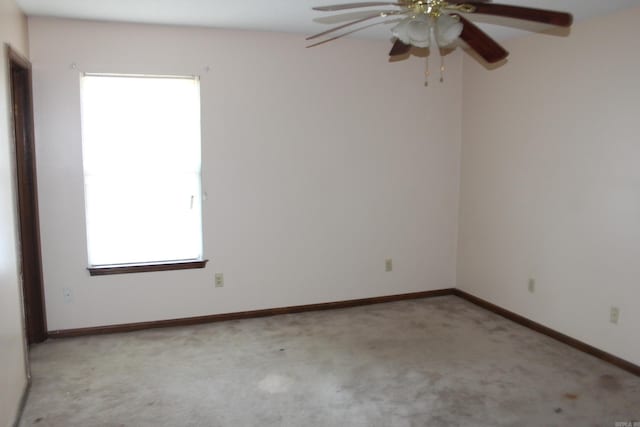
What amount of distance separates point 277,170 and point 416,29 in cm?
243

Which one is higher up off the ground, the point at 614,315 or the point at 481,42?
the point at 481,42

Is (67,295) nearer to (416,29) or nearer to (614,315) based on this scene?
(416,29)

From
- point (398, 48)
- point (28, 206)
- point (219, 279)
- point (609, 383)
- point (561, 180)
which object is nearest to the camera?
point (398, 48)

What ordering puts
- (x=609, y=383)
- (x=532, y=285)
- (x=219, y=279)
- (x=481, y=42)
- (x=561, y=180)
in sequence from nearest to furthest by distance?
(x=481, y=42), (x=609, y=383), (x=561, y=180), (x=532, y=285), (x=219, y=279)

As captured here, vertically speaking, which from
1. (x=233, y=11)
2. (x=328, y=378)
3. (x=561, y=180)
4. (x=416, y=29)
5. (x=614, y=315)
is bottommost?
(x=328, y=378)

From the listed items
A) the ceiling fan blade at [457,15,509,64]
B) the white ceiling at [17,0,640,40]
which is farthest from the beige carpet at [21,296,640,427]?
the white ceiling at [17,0,640,40]

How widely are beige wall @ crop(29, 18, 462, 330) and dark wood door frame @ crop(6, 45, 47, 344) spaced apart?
0.30ft

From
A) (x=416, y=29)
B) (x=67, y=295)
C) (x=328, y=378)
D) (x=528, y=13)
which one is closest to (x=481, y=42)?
(x=528, y=13)

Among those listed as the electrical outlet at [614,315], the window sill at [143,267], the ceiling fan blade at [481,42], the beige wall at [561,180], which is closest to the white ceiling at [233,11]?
the beige wall at [561,180]

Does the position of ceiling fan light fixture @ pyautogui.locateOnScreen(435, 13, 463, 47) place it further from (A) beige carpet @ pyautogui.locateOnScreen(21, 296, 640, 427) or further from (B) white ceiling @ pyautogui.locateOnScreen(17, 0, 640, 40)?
(A) beige carpet @ pyautogui.locateOnScreen(21, 296, 640, 427)

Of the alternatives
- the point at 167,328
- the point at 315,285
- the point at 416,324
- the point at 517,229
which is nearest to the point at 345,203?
the point at 315,285

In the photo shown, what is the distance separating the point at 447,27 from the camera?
73.7 inches

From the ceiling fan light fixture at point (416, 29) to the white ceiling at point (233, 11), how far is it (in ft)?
3.43

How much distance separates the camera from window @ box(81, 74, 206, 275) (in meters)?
3.73
